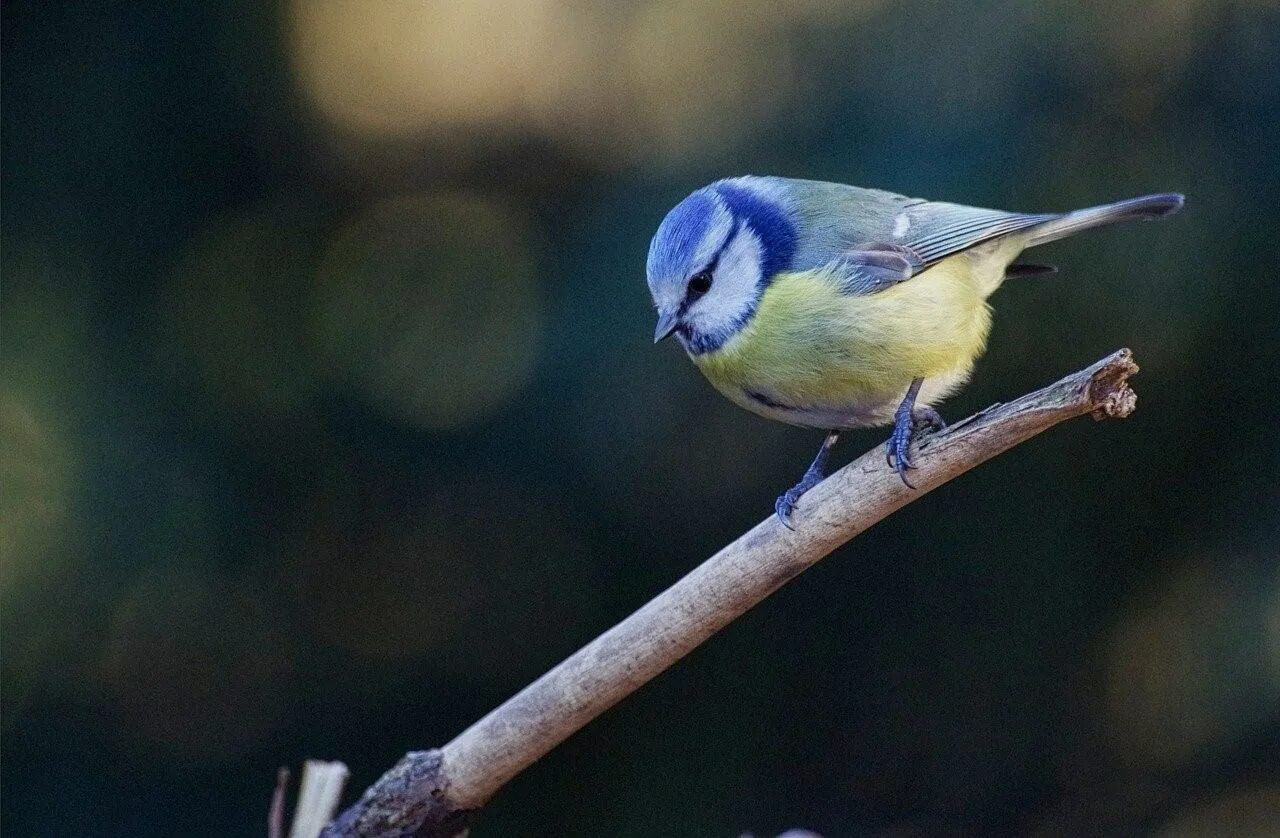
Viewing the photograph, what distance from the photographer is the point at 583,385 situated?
1609 millimetres

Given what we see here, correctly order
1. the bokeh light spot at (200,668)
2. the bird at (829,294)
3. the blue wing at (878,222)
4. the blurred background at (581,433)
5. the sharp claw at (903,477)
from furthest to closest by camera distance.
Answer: the bokeh light spot at (200,668)
the blurred background at (581,433)
the blue wing at (878,222)
the bird at (829,294)
the sharp claw at (903,477)

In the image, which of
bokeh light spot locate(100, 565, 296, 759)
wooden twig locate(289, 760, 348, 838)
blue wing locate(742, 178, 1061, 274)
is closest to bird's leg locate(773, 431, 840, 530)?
blue wing locate(742, 178, 1061, 274)

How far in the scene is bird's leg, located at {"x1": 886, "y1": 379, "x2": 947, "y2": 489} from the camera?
3.48 feet

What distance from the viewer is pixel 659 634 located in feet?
3.48

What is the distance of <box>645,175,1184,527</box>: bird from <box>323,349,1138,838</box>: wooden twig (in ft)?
0.34

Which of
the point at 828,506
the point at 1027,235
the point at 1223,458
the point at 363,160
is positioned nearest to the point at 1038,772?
the point at 1223,458

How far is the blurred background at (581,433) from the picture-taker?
1.57m

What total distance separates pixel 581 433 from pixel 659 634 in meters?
0.59

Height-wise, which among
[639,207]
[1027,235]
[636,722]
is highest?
[639,207]

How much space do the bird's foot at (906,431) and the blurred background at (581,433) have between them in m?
0.35

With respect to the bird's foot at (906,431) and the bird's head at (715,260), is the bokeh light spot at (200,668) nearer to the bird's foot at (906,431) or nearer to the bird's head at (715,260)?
the bird's head at (715,260)

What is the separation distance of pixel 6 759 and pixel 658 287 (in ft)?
3.30

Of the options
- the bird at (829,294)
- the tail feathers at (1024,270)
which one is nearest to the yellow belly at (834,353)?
the bird at (829,294)

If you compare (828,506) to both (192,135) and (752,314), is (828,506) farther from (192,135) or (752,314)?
(192,135)
